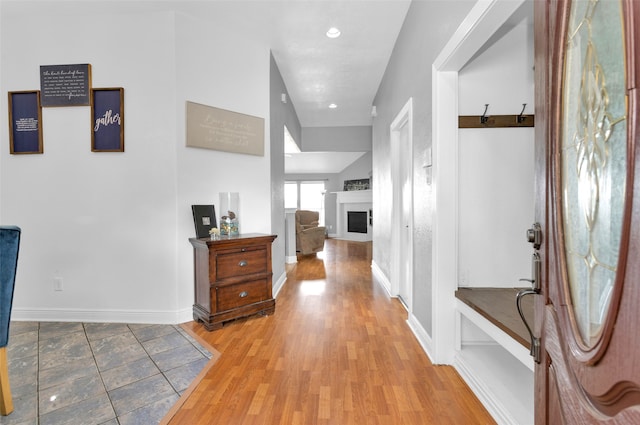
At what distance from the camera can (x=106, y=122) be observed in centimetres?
267

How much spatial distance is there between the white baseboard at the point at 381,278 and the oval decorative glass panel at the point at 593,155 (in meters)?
2.99

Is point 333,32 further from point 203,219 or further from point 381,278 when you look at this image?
point 381,278

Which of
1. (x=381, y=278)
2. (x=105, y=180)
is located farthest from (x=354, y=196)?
(x=105, y=180)

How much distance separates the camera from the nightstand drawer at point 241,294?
257 centimetres

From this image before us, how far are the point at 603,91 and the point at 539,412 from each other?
2.55 ft

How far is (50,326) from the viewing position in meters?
2.59

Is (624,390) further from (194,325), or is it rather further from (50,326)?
(50,326)

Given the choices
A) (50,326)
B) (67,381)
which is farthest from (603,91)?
(50,326)

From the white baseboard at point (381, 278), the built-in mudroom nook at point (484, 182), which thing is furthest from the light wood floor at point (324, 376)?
the white baseboard at point (381, 278)

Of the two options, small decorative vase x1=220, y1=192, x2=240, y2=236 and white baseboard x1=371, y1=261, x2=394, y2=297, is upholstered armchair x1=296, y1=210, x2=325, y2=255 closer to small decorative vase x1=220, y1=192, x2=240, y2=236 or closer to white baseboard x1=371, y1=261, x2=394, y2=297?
white baseboard x1=371, y1=261, x2=394, y2=297

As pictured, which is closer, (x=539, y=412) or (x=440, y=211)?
(x=539, y=412)

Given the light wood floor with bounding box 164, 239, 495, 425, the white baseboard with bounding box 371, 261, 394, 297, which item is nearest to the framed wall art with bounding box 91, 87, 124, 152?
the light wood floor with bounding box 164, 239, 495, 425

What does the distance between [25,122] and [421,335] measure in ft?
12.9

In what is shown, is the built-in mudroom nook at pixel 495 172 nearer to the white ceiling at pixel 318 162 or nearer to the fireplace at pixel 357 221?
the white ceiling at pixel 318 162
